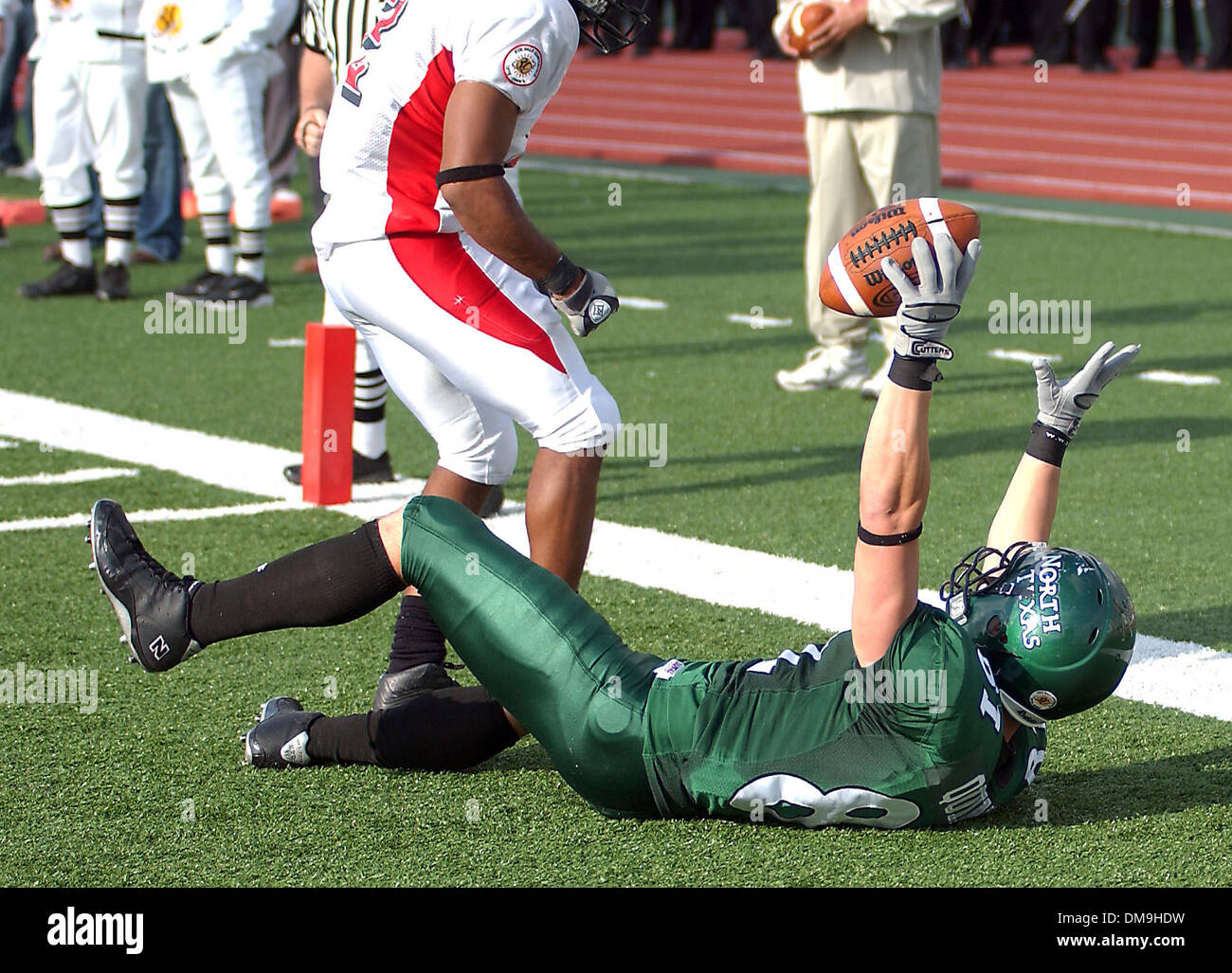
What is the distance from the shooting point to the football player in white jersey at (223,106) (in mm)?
8984

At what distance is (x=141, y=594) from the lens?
360 cm

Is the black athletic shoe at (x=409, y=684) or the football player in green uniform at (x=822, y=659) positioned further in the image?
the black athletic shoe at (x=409, y=684)

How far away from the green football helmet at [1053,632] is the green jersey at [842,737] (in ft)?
0.21

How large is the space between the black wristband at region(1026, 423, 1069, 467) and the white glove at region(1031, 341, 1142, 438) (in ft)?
0.04

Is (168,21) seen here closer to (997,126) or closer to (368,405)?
(368,405)

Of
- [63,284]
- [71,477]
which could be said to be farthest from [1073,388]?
[63,284]

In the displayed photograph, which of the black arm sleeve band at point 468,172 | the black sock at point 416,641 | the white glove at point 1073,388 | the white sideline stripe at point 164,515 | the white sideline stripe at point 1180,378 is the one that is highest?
the black arm sleeve band at point 468,172

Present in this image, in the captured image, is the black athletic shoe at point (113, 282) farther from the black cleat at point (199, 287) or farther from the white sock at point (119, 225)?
the black cleat at point (199, 287)

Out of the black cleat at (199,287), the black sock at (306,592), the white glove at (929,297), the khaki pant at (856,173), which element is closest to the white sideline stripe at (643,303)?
the khaki pant at (856,173)

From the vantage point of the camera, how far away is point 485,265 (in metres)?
3.94

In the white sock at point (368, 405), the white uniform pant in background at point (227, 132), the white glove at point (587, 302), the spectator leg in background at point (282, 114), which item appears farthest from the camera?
the spectator leg in background at point (282, 114)

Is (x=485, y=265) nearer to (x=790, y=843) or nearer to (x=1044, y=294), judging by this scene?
(x=790, y=843)
